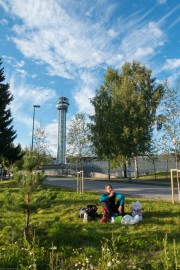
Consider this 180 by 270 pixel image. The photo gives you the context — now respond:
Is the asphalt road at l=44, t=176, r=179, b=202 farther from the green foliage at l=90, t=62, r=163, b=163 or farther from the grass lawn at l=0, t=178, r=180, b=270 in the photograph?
the green foliage at l=90, t=62, r=163, b=163

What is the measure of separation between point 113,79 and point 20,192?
120 feet

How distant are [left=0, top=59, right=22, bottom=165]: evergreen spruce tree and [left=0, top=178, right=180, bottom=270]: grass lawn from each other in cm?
1743

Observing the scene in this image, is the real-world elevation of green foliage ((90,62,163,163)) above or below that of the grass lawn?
above

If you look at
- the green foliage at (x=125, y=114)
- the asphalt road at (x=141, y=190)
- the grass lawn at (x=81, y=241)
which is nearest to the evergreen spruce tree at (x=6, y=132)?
the asphalt road at (x=141, y=190)

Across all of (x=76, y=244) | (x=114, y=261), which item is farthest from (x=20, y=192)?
(x=114, y=261)

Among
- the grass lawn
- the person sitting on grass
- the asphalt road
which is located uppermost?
the person sitting on grass

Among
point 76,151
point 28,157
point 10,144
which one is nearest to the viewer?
point 28,157

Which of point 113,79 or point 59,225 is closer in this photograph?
point 59,225

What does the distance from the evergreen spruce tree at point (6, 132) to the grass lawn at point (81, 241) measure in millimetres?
17429

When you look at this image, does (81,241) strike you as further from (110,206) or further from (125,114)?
(125,114)

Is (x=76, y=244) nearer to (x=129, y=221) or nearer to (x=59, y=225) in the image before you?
(x=59, y=225)

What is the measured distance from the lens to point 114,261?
5172 millimetres

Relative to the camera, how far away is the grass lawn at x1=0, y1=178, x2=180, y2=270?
5379 mm

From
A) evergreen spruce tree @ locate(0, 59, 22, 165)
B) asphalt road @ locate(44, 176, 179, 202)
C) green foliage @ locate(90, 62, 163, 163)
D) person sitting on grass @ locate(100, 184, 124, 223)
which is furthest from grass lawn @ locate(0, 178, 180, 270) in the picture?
green foliage @ locate(90, 62, 163, 163)
